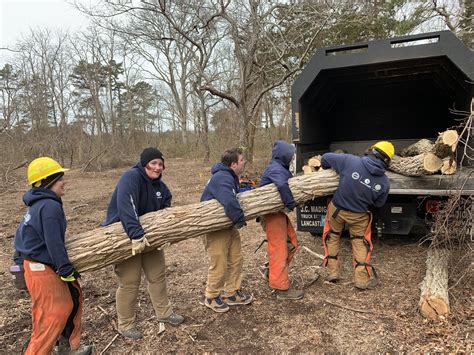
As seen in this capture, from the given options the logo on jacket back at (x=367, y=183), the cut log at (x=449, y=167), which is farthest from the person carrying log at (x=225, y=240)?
the cut log at (x=449, y=167)

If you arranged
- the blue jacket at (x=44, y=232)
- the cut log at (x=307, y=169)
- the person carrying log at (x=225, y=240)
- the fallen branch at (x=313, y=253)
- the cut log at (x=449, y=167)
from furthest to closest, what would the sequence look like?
the cut log at (x=307, y=169) → the fallen branch at (x=313, y=253) → the cut log at (x=449, y=167) → the person carrying log at (x=225, y=240) → the blue jacket at (x=44, y=232)

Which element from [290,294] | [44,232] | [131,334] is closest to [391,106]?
[290,294]

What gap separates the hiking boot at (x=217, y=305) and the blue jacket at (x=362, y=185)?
5.55ft

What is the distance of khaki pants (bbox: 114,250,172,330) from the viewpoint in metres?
3.15

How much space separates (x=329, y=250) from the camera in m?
4.20

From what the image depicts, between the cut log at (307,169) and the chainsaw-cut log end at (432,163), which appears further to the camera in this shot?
the cut log at (307,169)

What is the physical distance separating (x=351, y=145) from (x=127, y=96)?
3259cm

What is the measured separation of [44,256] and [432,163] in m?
4.14

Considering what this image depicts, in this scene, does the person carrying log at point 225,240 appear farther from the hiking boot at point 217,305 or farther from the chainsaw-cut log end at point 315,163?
the chainsaw-cut log end at point 315,163

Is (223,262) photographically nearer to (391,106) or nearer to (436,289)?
(436,289)

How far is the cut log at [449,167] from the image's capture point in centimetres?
414

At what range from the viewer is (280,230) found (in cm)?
384

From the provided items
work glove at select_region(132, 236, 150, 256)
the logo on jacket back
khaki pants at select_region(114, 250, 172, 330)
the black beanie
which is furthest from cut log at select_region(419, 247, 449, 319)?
the black beanie

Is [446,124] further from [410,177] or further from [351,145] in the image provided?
[410,177]
